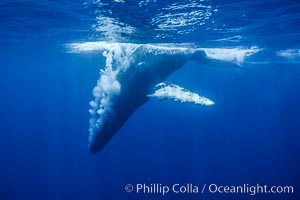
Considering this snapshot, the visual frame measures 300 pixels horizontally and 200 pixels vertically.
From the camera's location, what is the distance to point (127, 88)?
43.5 ft

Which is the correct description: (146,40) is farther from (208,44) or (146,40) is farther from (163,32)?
(208,44)

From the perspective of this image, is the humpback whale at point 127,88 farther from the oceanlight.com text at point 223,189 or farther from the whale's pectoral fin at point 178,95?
the oceanlight.com text at point 223,189

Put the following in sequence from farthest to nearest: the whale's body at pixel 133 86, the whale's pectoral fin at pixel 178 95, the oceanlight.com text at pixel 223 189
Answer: the oceanlight.com text at pixel 223 189 → the whale's pectoral fin at pixel 178 95 → the whale's body at pixel 133 86

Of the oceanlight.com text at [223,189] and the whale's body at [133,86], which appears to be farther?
the oceanlight.com text at [223,189]

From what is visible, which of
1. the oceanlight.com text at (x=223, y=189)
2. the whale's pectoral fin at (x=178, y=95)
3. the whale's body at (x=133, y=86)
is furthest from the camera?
the oceanlight.com text at (x=223, y=189)

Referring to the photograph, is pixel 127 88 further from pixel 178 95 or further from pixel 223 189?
pixel 223 189

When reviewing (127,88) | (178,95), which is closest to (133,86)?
(127,88)

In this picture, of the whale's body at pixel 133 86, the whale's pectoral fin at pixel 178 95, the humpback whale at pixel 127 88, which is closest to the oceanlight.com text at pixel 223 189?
the whale's body at pixel 133 86

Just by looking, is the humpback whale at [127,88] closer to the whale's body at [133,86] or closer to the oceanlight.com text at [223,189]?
the whale's body at [133,86]

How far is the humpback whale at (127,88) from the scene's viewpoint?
12523 millimetres

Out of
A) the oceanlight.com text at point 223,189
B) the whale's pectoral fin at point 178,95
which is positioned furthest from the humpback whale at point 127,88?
the oceanlight.com text at point 223,189

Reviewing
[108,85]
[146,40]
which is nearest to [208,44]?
[146,40]

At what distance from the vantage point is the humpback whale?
41.1ft

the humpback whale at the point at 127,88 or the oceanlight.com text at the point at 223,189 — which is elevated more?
the humpback whale at the point at 127,88
